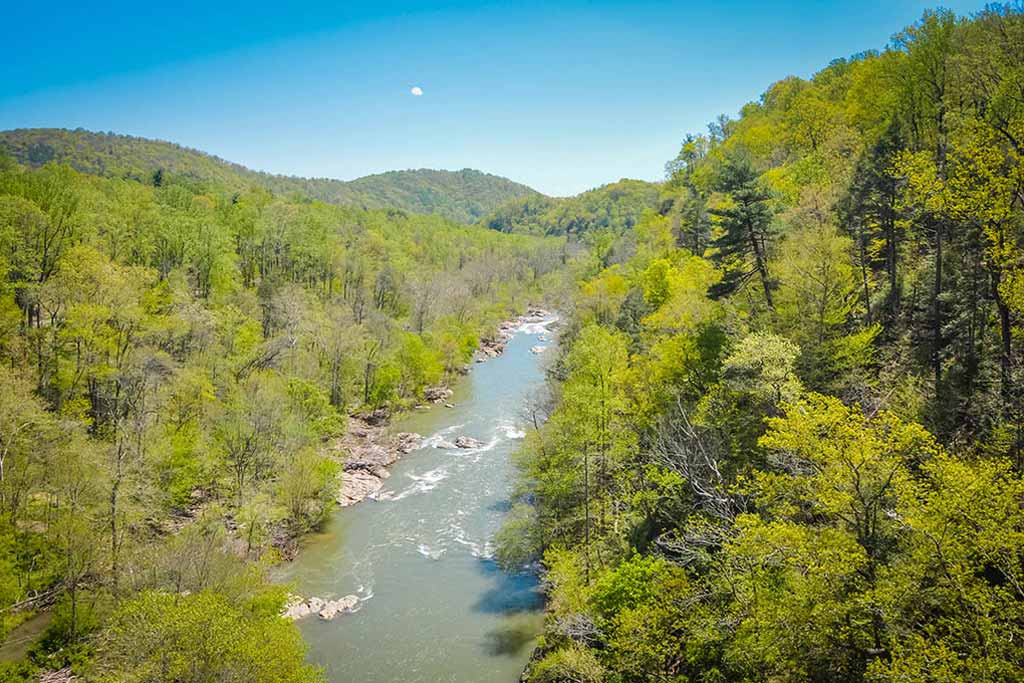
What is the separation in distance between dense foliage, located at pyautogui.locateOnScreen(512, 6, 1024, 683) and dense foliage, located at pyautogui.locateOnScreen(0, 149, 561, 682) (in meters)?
10.7

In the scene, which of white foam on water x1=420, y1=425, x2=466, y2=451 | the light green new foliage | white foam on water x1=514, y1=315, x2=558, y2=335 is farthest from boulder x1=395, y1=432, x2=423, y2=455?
white foam on water x1=514, y1=315, x2=558, y2=335

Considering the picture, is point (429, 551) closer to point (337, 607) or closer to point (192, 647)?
point (337, 607)

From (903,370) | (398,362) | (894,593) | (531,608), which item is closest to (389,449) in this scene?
(398,362)

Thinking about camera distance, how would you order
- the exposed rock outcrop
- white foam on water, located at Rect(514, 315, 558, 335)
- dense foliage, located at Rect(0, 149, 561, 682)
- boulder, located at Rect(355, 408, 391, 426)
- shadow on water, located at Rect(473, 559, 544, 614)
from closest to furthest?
dense foliage, located at Rect(0, 149, 561, 682)
the exposed rock outcrop
shadow on water, located at Rect(473, 559, 544, 614)
boulder, located at Rect(355, 408, 391, 426)
white foam on water, located at Rect(514, 315, 558, 335)

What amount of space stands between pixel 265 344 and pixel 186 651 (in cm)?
3101

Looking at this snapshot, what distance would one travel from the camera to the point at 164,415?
29188 millimetres

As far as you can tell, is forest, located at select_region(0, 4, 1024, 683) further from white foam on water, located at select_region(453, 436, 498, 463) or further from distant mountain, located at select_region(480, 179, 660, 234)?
distant mountain, located at select_region(480, 179, 660, 234)

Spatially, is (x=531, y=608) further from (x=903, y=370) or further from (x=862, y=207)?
(x=862, y=207)

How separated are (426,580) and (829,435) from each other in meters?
19.1

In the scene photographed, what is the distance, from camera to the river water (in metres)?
20.1

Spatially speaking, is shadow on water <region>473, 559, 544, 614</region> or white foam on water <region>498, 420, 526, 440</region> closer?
shadow on water <region>473, 559, 544, 614</region>

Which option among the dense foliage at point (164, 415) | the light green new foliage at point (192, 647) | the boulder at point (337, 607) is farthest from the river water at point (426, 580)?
the light green new foliage at point (192, 647)

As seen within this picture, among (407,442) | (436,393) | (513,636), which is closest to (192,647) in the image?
(513,636)

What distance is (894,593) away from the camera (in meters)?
10.3
